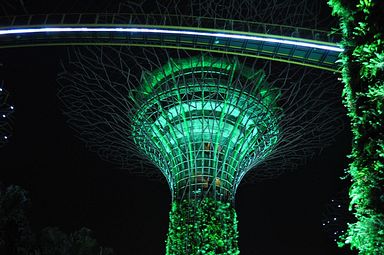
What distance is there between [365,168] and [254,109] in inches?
655

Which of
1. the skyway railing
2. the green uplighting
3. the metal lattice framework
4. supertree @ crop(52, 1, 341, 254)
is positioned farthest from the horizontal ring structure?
the green uplighting

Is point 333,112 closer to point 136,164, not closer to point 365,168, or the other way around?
point 136,164

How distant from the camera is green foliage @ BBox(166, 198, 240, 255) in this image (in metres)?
19.9

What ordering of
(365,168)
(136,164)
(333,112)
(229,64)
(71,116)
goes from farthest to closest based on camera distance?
(136,164)
(71,116)
(333,112)
(229,64)
(365,168)

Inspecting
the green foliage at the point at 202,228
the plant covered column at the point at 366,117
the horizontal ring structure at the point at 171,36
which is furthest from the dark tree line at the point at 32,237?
the plant covered column at the point at 366,117

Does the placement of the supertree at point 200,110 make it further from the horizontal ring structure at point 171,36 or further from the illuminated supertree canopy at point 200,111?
the horizontal ring structure at point 171,36

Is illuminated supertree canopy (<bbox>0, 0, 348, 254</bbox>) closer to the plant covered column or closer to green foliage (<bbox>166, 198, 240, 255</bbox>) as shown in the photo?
green foliage (<bbox>166, 198, 240, 255</bbox>)

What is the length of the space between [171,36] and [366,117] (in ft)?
26.5

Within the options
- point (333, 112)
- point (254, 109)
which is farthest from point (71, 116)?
point (333, 112)

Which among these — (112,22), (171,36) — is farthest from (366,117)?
(112,22)

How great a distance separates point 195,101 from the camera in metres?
22.2

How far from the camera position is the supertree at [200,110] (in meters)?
20.5

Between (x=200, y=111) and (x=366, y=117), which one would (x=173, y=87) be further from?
(x=366, y=117)

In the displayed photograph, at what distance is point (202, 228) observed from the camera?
20.2 meters
